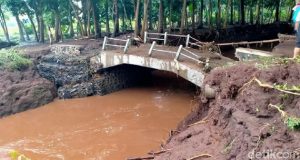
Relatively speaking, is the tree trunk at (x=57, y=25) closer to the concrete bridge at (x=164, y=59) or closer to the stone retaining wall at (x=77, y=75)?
the stone retaining wall at (x=77, y=75)

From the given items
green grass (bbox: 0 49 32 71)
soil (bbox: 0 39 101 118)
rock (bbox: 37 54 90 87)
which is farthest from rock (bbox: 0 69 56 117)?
rock (bbox: 37 54 90 87)

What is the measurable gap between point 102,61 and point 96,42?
2897 mm

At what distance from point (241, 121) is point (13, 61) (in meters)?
13.4

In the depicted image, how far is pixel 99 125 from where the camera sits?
1369 centimetres

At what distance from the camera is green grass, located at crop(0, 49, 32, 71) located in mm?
17031

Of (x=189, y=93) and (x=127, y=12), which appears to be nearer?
(x=189, y=93)

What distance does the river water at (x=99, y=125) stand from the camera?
11.6 m

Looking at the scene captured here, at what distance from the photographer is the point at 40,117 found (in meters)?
14.9

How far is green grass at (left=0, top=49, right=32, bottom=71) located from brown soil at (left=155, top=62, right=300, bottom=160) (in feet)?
35.4

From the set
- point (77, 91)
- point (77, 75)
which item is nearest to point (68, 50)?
point (77, 75)

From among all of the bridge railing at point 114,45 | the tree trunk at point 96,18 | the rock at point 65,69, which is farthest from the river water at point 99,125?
the tree trunk at point 96,18

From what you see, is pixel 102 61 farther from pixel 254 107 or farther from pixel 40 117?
pixel 254 107

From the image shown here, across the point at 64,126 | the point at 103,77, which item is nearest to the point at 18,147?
the point at 64,126

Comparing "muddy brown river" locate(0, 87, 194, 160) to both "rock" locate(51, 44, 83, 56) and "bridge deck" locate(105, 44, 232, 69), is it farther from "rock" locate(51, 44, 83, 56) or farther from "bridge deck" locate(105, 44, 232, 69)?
"rock" locate(51, 44, 83, 56)
